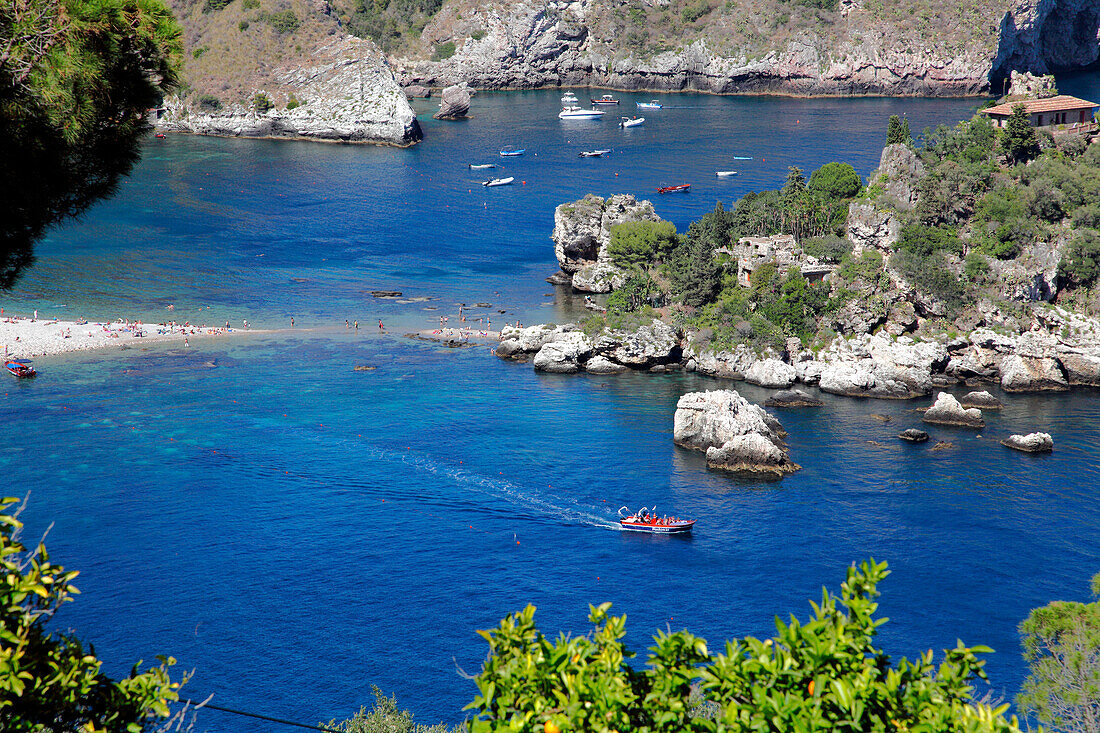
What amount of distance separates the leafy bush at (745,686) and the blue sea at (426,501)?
27175 mm

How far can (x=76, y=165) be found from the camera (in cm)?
1878

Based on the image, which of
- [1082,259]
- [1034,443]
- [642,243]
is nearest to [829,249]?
[642,243]

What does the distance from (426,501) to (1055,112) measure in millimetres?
76502

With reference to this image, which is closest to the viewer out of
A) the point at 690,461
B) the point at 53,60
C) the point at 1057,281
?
the point at 53,60

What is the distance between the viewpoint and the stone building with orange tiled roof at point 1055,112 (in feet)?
286

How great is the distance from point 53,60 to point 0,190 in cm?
293

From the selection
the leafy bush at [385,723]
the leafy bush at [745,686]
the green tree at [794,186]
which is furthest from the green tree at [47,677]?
the green tree at [794,186]

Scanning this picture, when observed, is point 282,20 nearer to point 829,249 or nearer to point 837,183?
point 837,183

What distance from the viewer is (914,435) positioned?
207 feet

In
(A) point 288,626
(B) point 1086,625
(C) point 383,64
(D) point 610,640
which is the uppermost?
(C) point 383,64

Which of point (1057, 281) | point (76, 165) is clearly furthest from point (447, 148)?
point (76, 165)

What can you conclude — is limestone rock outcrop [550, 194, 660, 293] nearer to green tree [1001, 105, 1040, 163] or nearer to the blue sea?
the blue sea

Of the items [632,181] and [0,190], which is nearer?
[0,190]

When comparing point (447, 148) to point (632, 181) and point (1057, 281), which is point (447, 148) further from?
point (1057, 281)
